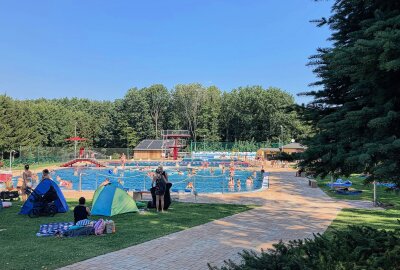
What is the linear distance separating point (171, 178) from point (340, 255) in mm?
28263

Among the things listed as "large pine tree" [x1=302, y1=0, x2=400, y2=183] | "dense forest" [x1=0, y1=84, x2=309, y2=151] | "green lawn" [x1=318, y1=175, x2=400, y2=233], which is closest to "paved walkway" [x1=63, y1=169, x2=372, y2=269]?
"green lawn" [x1=318, y1=175, x2=400, y2=233]

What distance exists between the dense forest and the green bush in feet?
194

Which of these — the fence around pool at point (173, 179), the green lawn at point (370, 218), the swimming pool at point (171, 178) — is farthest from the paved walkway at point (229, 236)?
the swimming pool at point (171, 178)

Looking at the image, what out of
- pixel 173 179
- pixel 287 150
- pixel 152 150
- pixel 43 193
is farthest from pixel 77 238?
pixel 152 150

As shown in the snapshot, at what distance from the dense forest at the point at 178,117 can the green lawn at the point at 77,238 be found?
52461 mm

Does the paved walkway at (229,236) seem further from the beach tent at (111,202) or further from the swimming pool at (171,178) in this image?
the swimming pool at (171,178)

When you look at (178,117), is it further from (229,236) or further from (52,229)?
(229,236)

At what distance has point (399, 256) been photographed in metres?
3.96

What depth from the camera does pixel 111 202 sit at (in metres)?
12.0

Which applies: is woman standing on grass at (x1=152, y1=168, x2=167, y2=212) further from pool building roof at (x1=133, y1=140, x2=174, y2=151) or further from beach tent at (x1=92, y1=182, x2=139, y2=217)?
pool building roof at (x1=133, y1=140, x2=174, y2=151)

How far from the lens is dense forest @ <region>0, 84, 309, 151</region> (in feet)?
209

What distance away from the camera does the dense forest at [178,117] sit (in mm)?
63688

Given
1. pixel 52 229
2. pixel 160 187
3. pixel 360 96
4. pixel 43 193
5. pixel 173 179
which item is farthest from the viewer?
pixel 173 179

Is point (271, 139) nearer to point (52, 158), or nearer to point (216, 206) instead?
point (52, 158)
